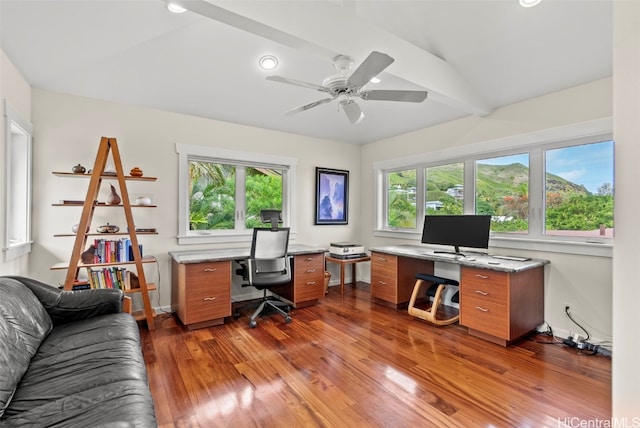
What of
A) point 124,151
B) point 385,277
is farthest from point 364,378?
point 124,151

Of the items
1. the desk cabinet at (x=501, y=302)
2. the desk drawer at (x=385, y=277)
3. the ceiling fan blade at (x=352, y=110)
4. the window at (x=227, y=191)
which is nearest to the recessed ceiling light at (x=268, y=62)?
the ceiling fan blade at (x=352, y=110)

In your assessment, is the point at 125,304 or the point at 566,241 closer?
the point at 125,304

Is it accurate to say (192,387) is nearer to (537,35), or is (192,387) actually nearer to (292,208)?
(292,208)

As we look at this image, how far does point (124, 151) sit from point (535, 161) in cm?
445

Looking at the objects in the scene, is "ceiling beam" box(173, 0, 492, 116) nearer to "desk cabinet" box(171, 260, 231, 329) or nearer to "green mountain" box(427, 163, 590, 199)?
"green mountain" box(427, 163, 590, 199)

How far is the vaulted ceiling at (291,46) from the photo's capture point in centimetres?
217

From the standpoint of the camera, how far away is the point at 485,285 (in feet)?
9.35

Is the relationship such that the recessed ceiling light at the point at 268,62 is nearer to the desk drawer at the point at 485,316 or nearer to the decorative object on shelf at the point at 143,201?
the decorative object on shelf at the point at 143,201

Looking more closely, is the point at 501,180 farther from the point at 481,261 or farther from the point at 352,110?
the point at 352,110

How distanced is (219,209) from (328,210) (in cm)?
173

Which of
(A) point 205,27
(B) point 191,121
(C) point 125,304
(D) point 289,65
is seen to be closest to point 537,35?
(D) point 289,65

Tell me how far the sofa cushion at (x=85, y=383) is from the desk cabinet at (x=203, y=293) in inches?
41.2

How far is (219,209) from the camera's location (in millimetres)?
4043

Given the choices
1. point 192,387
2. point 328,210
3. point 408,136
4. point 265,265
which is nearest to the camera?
point 192,387
